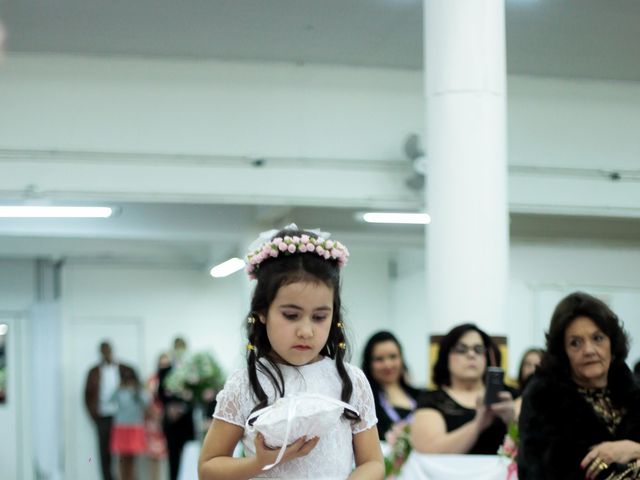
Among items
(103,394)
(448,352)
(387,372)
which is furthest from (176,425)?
(448,352)

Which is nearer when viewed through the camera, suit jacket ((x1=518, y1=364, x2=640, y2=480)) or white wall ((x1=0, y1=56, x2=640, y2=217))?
suit jacket ((x1=518, y1=364, x2=640, y2=480))

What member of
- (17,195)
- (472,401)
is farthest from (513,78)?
(472,401)

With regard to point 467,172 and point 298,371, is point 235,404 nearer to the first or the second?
point 298,371

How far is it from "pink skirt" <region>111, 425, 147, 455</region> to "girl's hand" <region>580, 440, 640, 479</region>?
12841 mm

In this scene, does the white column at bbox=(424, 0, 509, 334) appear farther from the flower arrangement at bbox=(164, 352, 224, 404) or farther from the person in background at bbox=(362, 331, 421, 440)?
the flower arrangement at bbox=(164, 352, 224, 404)

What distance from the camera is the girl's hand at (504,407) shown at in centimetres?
534

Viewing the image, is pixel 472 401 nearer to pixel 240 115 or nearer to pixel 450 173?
pixel 450 173

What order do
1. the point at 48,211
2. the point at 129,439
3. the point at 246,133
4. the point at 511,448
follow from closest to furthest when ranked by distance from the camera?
the point at 511,448 < the point at 246,133 < the point at 48,211 < the point at 129,439

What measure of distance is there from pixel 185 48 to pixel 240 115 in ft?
2.38

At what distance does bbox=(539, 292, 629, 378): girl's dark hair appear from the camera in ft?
13.8

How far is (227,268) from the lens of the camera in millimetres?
17406

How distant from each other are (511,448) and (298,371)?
8.16 ft

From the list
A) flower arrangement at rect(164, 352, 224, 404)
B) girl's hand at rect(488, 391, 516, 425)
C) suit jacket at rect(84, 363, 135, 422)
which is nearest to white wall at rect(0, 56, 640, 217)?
flower arrangement at rect(164, 352, 224, 404)

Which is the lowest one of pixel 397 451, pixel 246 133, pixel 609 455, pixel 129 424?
pixel 129 424
